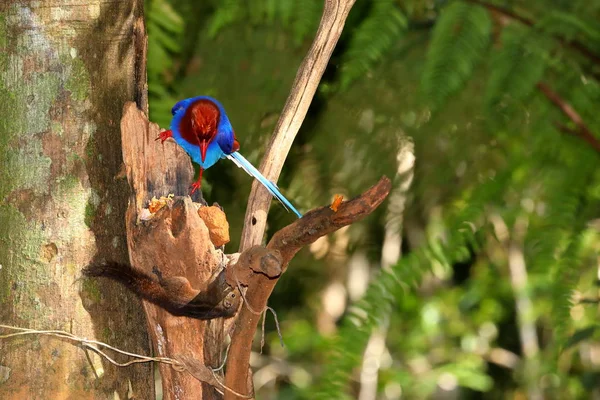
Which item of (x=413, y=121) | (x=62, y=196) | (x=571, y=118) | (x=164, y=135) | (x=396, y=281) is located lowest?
(x=62, y=196)

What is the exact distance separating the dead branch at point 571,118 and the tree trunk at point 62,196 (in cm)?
141

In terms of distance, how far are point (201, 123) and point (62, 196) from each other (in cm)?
25

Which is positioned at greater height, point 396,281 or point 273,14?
point 273,14

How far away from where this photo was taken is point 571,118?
2383mm

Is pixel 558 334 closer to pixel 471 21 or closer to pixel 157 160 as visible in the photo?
pixel 471 21

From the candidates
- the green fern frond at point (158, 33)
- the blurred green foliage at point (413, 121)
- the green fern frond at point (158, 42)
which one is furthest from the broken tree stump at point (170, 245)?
the green fern frond at point (158, 33)

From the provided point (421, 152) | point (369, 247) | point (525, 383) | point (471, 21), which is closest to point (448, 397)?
point (525, 383)

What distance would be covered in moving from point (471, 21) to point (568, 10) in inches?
23.5

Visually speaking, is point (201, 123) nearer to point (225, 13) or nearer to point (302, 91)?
point (302, 91)

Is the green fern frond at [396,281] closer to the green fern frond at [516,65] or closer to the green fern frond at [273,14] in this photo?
the green fern frond at [516,65]

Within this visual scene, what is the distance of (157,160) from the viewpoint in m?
1.36

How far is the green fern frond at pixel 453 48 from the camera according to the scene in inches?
84.8

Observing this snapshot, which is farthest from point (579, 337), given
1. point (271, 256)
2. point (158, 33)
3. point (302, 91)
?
point (158, 33)

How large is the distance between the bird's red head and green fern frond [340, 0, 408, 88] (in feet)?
2.91
